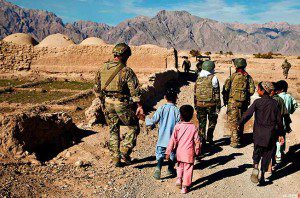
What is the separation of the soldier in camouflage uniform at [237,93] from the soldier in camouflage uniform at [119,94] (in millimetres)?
2236

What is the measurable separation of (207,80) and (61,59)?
1980 centimetres

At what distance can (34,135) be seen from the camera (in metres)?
5.64

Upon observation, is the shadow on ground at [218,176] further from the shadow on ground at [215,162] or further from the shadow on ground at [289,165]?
the shadow on ground at [289,165]

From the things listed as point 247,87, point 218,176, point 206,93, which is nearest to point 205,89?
point 206,93

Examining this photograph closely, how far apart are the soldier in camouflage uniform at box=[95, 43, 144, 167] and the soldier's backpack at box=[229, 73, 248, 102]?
7.36 ft

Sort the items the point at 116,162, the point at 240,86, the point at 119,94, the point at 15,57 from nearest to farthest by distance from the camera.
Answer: the point at 119,94 → the point at 116,162 → the point at 240,86 → the point at 15,57

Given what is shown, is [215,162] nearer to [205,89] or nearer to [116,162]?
[205,89]

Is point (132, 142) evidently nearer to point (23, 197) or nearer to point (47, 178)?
point (47, 178)

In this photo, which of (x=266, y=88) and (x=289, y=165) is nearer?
(x=266, y=88)

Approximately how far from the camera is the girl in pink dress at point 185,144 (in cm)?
418

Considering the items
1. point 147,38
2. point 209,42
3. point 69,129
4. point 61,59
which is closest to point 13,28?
point 147,38

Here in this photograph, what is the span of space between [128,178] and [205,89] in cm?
211

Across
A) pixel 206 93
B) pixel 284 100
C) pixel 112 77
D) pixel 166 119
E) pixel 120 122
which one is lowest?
pixel 120 122

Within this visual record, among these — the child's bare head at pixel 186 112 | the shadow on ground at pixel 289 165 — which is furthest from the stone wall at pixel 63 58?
the child's bare head at pixel 186 112
